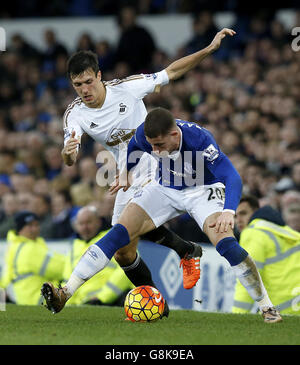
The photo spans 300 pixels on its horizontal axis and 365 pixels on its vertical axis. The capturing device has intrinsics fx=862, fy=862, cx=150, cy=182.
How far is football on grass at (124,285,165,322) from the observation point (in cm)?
800

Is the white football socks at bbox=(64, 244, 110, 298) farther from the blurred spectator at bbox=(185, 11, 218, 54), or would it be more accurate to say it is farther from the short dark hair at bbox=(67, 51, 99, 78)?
the blurred spectator at bbox=(185, 11, 218, 54)

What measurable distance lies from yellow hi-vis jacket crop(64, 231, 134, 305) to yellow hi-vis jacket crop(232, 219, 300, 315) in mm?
1956

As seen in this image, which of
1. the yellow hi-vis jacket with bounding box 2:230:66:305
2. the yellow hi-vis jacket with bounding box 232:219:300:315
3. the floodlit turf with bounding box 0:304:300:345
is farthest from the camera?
the yellow hi-vis jacket with bounding box 2:230:66:305

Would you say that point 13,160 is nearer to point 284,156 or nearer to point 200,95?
point 200,95

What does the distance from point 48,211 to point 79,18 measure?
7.20 metres

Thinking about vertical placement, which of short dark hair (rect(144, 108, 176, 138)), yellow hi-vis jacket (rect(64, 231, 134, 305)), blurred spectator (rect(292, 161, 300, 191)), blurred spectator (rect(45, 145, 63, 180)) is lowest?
yellow hi-vis jacket (rect(64, 231, 134, 305))

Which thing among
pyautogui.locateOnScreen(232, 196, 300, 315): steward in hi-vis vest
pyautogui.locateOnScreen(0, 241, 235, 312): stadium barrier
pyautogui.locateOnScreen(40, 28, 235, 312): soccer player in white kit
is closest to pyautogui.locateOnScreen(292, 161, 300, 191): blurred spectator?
pyautogui.locateOnScreen(0, 241, 235, 312): stadium barrier

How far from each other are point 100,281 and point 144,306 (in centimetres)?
312

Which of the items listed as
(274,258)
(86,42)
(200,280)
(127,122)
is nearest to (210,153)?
(127,122)

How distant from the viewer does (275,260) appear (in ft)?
29.7

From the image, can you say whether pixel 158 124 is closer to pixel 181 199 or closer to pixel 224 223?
pixel 181 199

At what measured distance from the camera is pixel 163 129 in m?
7.49

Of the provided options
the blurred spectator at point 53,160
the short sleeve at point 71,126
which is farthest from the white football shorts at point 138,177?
the blurred spectator at point 53,160
